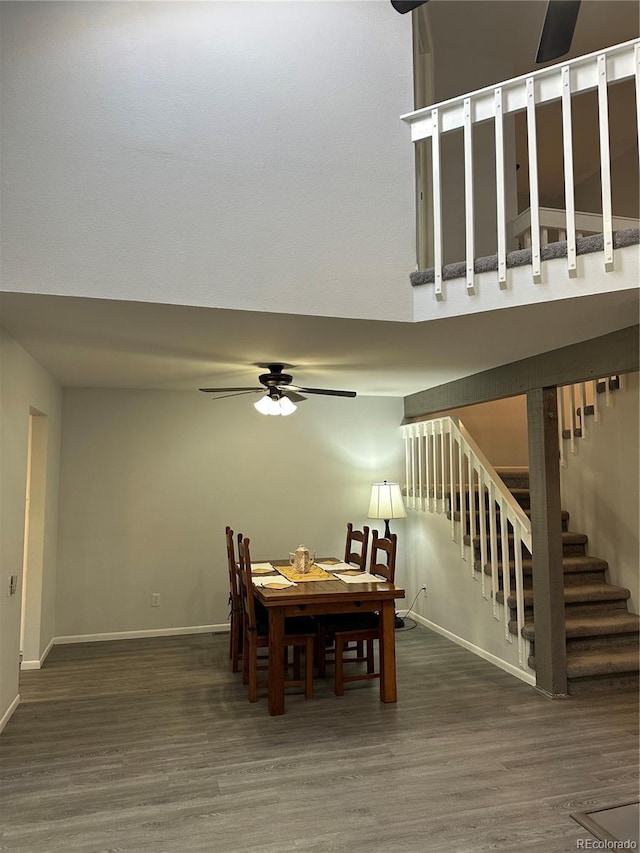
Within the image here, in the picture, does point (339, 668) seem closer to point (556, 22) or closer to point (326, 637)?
point (326, 637)

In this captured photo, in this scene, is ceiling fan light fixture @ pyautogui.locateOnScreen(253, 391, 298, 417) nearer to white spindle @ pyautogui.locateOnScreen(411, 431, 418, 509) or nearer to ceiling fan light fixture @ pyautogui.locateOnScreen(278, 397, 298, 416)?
ceiling fan light fixture @ pyautogui.locateOnScreen(278, 397, 298, 416)

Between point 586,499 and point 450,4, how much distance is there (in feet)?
14.0

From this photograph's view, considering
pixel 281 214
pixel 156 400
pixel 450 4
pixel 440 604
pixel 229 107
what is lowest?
pixel 440 604

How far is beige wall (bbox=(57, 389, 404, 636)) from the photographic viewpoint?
5539mm

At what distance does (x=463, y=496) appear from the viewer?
5.19 metres

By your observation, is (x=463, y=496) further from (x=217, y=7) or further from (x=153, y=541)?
(x=217, y=7)

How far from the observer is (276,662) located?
3.83 meters

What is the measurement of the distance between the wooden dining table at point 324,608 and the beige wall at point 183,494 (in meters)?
1.85

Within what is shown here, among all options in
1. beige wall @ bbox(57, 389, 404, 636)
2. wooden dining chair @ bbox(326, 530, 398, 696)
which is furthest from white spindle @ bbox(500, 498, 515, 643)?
beige wall @ bbox(57, 389, 404, 636)

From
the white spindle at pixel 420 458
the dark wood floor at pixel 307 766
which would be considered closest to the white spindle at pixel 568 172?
the dark wood floor at pixel 307 766

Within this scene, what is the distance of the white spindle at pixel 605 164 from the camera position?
8.34ft

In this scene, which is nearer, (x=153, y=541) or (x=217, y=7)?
(x=217, y=7)

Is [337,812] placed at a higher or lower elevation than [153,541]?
lower

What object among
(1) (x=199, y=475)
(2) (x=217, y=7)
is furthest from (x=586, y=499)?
(2) (x=217, y=7)
